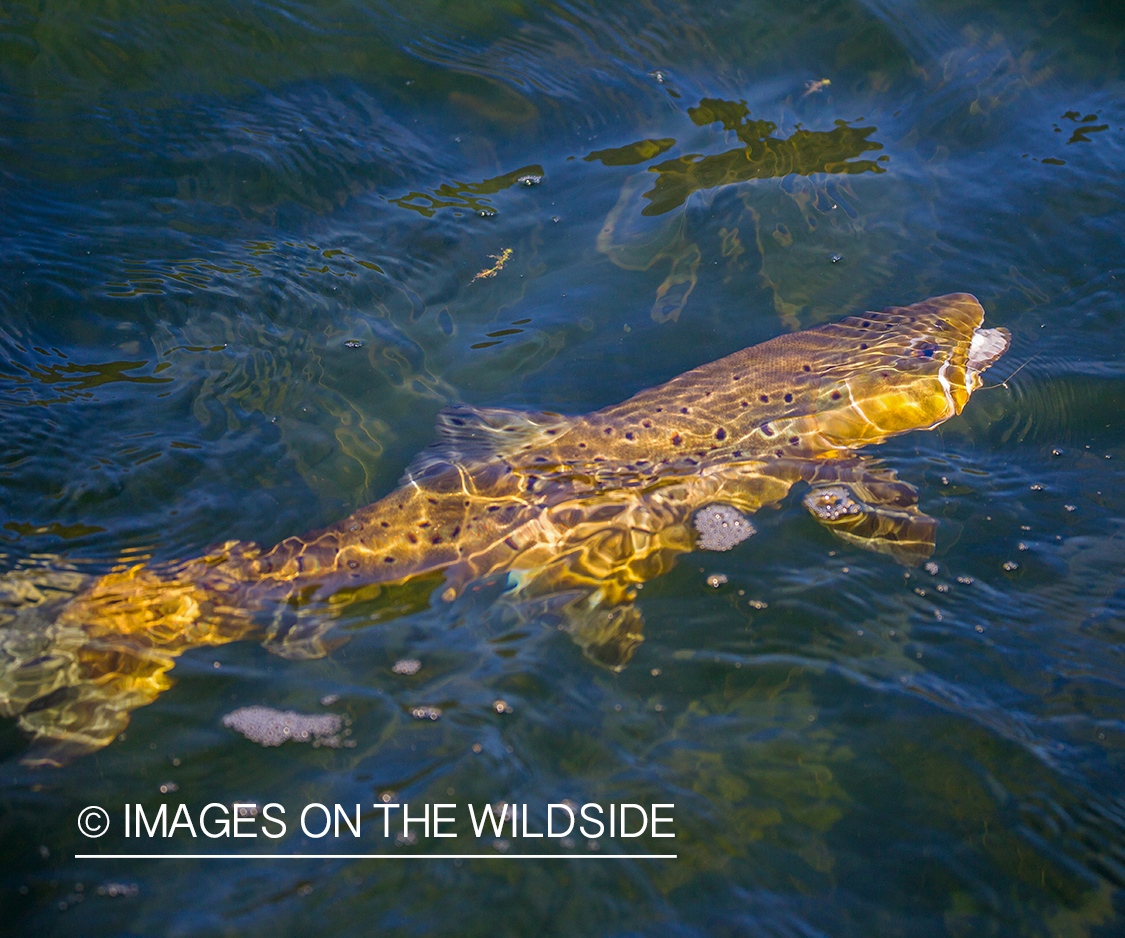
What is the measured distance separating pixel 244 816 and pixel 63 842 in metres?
0.67

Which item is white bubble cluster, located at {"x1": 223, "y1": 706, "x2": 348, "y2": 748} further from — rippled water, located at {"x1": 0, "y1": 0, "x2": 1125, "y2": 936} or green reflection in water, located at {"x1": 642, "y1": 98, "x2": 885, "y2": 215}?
green reflection in water, located at {"x1": 642, "y1": 98, "x2": 885, "y2": 215}

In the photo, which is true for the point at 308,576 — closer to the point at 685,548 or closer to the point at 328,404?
the point at 328,404

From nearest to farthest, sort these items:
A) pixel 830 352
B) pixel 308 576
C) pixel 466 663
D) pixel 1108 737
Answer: pixel 1108 737 → pixel 466 663 → pixel 308 576 → pixel 830 352

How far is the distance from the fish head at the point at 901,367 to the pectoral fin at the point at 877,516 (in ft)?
1.23

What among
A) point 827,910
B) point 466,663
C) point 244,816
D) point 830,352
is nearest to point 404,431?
point 466,663

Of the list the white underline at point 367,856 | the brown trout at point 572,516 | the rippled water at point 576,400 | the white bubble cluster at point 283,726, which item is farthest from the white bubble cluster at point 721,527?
the white bubble cluster at point 283,726

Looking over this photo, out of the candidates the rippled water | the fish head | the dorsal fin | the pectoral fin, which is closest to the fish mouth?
the fish head

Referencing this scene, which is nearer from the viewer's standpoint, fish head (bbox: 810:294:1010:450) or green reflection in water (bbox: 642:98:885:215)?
fish head (bbox: 810:294:1010:450)

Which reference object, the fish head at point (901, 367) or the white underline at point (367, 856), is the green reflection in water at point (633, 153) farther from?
the white underline at point (367, 856)

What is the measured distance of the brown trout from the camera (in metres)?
3.55

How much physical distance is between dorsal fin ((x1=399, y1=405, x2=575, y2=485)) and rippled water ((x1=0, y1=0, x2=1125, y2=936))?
0.92ft

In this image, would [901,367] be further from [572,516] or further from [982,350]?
[572,516]

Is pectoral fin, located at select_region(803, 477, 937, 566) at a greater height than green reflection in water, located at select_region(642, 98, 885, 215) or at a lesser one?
lesser

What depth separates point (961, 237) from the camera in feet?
19.5
